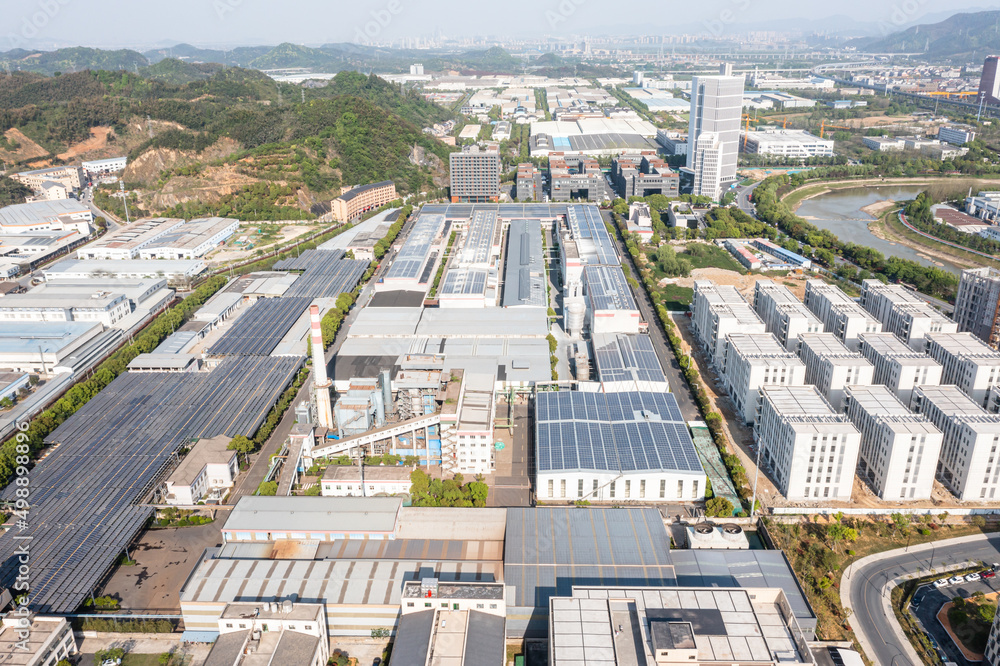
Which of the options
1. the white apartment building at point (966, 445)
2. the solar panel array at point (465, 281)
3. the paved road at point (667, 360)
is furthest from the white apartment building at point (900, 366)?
the solar panel array at point (465, 281)

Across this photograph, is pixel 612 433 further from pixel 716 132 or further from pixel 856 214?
pixel 716 132

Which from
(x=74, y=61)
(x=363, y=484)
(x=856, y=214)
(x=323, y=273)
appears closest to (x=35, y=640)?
(x=363, y=484)

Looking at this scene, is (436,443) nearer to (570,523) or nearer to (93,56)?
(570,523)

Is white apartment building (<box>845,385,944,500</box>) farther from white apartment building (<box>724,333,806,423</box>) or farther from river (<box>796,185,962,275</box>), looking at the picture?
river (<box>796,185,962,275</box>)

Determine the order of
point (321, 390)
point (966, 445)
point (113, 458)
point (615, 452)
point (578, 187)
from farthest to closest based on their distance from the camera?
point (578, 187) → point (321, 390) → point (113, 458) → point (615, 452) → point (966, 445)

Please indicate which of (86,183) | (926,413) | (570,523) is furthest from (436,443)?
(86,183)

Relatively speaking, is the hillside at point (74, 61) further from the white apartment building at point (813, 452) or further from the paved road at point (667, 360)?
the white apartment building at point (813, 452)
